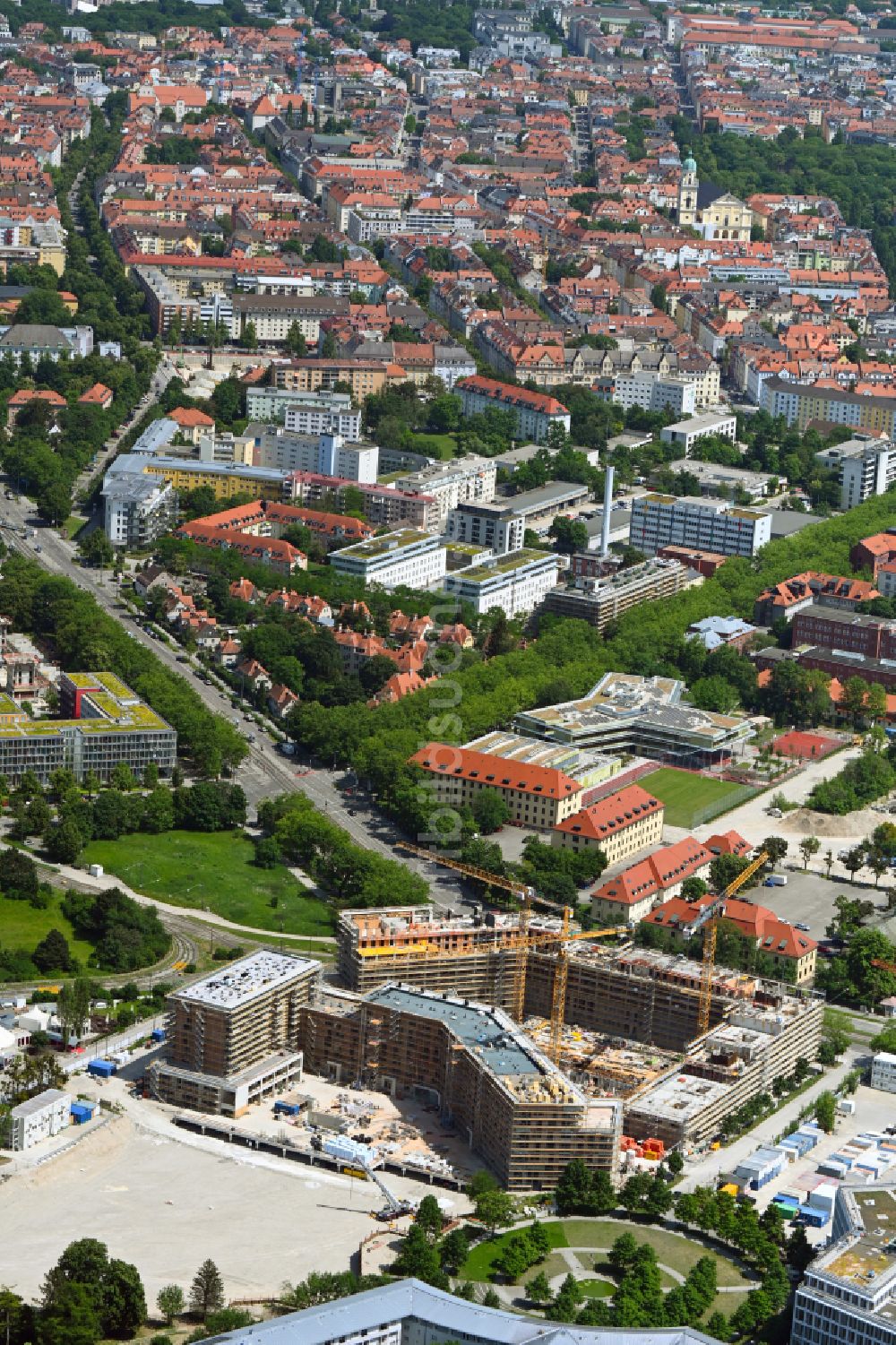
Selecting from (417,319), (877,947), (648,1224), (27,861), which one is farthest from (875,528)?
(648,1224)

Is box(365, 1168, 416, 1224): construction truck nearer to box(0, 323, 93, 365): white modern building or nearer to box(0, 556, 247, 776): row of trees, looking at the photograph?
box(0, 556, 247, 776): row of trees

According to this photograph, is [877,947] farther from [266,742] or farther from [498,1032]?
[266,742]

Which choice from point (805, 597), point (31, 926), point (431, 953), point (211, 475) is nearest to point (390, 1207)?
point (431, 953)

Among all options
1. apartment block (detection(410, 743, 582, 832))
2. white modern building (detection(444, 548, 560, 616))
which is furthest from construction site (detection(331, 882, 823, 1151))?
white modern building (detection(444, 548, 560, 616))

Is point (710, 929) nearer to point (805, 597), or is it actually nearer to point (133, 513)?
point (805, 597)

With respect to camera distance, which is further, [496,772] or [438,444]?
[438,444]

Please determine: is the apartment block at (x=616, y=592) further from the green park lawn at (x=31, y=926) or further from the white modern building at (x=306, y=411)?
the green park lawn at (x=31, y=926)
